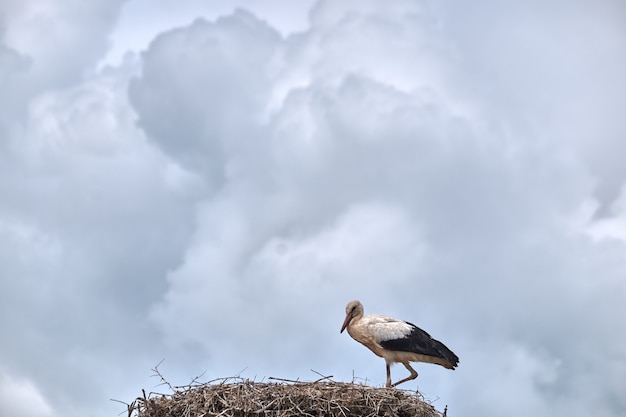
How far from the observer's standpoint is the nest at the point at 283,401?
38.0ft

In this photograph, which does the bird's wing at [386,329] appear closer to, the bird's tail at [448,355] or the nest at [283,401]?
the bird's tail at [448,355]

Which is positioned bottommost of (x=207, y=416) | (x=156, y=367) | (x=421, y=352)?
(x=207, y=416)

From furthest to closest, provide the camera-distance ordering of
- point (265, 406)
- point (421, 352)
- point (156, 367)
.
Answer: point (421, 352), point (156, 367), point (265, 406)

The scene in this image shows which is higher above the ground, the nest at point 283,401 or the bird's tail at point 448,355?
the bird's tail at point 448,355

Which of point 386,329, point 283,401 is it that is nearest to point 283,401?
point 283,401

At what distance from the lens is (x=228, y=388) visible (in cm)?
1190

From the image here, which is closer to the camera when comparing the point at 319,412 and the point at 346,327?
the point at 319,412

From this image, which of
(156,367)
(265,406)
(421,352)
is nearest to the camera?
(265,406)

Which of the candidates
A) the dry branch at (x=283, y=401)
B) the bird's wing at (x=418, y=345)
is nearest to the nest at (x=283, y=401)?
the dry branch at (x=283, y=401)

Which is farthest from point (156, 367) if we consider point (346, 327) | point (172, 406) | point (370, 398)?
point (346, 327)

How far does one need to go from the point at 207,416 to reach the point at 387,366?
164 inches

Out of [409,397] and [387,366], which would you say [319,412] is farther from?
[387,366]

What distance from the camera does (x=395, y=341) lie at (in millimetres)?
14672

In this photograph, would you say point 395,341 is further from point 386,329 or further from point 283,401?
point 283,401
